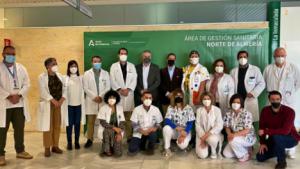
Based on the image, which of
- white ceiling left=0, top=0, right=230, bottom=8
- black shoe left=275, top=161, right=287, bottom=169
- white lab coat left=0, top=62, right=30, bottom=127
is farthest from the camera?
white ceiling left=0, top=0, right=230, bottom=8

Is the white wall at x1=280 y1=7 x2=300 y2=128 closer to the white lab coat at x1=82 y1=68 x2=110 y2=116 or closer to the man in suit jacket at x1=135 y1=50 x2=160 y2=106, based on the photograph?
the man in suit jacket at x1=135 y1=50 x2=160 y2=106

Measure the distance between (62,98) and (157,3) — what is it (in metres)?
2.96

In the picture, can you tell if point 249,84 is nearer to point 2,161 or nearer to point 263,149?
point 263,149

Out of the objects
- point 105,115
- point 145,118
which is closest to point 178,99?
point 145,118

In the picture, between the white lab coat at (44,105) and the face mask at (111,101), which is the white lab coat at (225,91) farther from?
the white lab coat at (44,105)

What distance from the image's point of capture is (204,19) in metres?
6.44

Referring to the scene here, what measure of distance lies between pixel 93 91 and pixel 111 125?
80 cm

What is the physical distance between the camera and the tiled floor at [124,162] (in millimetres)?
4293

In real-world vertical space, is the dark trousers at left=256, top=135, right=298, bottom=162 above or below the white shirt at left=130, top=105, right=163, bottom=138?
below

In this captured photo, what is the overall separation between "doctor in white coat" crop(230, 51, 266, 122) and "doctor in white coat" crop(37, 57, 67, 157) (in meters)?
2.89

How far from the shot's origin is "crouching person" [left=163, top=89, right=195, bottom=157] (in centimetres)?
486

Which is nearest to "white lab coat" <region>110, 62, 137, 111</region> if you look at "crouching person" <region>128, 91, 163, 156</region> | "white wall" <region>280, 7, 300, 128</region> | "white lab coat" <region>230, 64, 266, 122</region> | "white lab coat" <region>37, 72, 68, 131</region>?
"crouching person" <region>128, 91, 163, 156</region>

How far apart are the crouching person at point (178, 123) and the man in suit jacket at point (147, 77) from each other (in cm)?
55

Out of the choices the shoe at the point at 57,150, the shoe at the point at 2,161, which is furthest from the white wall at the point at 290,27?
the shoe at the point at 2,161
